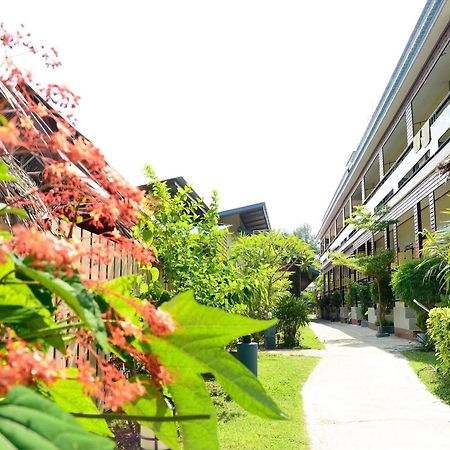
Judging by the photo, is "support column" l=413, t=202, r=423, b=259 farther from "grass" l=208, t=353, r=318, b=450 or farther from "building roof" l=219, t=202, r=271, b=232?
"grass" l=208, t=353, r=318, b=450

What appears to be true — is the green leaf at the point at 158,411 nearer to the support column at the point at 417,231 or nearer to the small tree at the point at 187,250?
the small tree at the point at 187,250

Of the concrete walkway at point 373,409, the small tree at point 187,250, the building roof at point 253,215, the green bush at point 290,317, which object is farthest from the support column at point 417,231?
the small tree at point 187,250

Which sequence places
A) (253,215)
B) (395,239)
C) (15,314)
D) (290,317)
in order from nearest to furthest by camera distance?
1. (15,314)
2. (290,317)
3. (395,239)
4. (253,215)

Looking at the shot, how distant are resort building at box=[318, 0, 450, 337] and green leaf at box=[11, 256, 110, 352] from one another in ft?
36.5

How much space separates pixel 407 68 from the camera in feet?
54.4

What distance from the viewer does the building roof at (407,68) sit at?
13.6 m

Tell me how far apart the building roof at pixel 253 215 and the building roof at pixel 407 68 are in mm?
5919

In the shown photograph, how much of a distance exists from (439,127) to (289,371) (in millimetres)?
8466

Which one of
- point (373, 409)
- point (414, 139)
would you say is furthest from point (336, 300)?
point (373, 409)

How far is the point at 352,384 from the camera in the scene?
9.15 m

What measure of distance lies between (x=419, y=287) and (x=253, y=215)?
10.5m

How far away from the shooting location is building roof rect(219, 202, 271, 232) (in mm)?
20719

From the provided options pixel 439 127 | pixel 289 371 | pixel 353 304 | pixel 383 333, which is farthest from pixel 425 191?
pixel 353 304

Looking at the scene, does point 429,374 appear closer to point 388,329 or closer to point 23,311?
point 23,311
